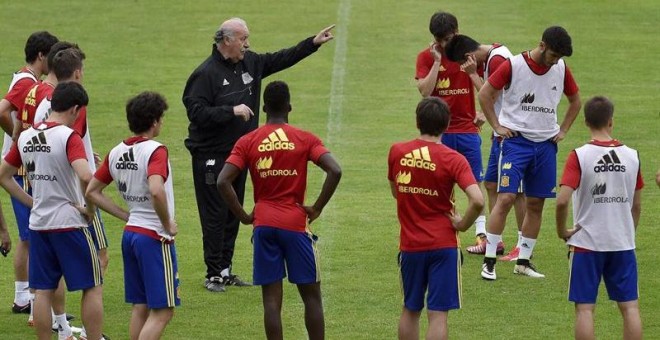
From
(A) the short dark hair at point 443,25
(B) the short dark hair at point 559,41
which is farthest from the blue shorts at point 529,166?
(A) the short dark hair at point 443,25

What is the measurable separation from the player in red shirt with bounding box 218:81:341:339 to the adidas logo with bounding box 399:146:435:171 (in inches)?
21.6

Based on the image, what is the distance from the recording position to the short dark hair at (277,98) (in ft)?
30.9

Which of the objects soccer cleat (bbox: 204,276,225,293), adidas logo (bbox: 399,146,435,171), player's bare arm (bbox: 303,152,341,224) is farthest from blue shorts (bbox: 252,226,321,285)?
soccer cleat (bbox: 204,276,225,293)

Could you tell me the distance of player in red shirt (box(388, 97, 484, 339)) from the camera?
8883 millimetres

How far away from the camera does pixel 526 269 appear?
12.3 m

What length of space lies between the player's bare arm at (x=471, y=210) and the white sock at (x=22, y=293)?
4.21 meters

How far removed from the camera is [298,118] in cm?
2027

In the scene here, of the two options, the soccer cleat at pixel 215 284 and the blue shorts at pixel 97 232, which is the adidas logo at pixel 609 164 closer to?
the blue shorts at pixel 97 232

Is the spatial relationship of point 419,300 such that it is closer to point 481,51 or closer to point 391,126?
point 481,51

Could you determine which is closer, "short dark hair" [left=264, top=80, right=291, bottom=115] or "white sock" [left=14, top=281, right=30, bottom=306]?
"short dark hair" [left=264, top=80, right=291, bottom=115]

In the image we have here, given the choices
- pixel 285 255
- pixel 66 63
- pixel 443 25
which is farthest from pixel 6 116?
pixel 443 25

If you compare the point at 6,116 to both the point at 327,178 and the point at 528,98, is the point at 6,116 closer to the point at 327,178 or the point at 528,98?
the point at 327,178

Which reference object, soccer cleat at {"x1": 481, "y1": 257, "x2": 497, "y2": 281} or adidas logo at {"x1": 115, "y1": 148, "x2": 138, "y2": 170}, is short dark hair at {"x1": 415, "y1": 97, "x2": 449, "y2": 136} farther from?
soccer cleat at {"x1": 481, "y1": 257, "x2": 497, "y2": 281}

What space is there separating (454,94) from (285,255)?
4.23m
